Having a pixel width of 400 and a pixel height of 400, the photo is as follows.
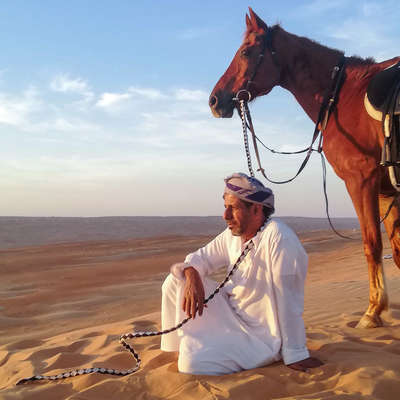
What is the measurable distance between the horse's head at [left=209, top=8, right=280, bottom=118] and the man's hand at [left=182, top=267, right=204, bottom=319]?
2.60 meters

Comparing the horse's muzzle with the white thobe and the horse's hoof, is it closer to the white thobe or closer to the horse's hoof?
the white thobe

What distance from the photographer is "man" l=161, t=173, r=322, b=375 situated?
325cm

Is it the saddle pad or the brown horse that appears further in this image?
the brown horse

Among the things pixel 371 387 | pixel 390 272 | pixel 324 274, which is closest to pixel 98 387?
pixel 371 387

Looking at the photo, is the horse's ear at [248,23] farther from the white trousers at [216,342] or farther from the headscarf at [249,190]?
the white trousers at [216,342]

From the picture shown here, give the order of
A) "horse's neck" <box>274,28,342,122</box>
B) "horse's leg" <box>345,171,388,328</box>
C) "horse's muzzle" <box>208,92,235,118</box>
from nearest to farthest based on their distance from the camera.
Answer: "horse's leg" <box>345,171,388,328</box> < "horse's neck" <box>274,28,342,122</box> < "horse's muzzle" <box>208,92,235,118</box>

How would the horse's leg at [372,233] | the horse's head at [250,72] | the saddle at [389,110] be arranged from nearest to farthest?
the saddle at [389,110] → the horse's leg at [372,233] → the horse's head at [250,72]

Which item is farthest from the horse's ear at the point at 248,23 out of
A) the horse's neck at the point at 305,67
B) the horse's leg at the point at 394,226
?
the horse's leg at the point at 394,226

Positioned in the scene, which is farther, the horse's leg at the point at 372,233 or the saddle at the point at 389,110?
A: the horse's leg at the point at 372,233

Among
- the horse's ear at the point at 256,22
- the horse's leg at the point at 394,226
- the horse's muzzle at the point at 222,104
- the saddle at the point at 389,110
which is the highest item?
the horse's ear at the point at 256,22

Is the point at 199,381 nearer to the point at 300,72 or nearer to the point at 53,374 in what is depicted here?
the point at 53,374

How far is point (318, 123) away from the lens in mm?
4969

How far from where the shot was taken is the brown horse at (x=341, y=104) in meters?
4.50

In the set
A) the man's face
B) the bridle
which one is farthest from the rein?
the man's face
